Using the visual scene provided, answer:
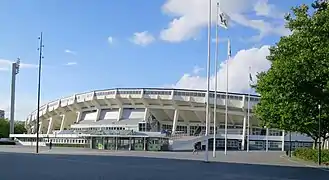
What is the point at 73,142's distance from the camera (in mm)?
105000

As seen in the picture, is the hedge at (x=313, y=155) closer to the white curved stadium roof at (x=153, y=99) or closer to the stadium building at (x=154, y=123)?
the stadium building at (x=154, y=123)

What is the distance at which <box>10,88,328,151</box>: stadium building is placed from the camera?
311 ft

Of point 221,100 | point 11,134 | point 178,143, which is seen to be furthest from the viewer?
point 11,134

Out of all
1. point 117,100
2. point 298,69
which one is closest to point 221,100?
point 117,100

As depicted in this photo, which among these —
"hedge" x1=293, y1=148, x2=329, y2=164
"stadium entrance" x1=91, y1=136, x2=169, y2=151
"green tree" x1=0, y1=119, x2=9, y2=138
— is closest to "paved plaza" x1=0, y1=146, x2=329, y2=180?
"hedge" x1=293, y1=148, x2=329, y2=164

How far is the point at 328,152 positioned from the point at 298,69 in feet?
36.4

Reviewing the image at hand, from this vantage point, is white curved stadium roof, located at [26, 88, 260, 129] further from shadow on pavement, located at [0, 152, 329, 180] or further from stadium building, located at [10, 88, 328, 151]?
shadow on pavement, located at [0, 152, 329, 180]

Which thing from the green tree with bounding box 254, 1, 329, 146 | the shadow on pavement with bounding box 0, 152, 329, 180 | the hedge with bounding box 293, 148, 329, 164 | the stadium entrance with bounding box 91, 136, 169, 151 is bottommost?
the stadium entrance with bounding box 91, 136, 169, 151

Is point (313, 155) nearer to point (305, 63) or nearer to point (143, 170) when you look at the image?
point (305, 63)

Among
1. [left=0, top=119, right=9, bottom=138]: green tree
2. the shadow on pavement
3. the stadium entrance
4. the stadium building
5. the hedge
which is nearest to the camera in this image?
the shadow on pavement

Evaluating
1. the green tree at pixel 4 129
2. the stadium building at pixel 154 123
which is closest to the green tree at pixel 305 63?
the stadium building at pixel 154 123

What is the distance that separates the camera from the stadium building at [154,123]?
94.7 metres

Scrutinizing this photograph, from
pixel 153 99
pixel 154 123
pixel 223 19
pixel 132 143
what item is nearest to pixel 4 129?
pixel 154 123

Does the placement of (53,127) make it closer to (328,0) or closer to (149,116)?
(149,116)
